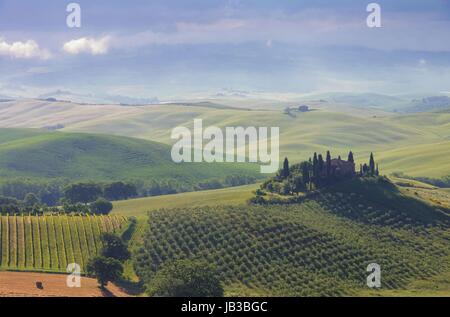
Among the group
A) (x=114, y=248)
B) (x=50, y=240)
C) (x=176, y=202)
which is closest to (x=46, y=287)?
(x=114, y=248)

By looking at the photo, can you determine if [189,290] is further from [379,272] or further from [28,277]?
[379,272]

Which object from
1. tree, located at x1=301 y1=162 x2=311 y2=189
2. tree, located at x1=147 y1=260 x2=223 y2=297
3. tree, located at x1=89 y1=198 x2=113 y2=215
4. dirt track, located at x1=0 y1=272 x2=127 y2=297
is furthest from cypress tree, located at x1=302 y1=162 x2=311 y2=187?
dirt track, located at x1=0 y1=272 x2=127 y2=297

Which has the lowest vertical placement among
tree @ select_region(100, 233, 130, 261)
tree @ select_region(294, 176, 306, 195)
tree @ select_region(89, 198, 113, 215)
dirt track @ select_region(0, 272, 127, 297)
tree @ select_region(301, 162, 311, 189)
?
dirt track @ select_region(0, 272, 127, 297)

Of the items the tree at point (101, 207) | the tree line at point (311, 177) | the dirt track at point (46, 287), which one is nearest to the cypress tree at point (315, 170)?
the tree line at point (311, 177)

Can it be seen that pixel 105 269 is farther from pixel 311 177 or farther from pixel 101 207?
pixel 311 177

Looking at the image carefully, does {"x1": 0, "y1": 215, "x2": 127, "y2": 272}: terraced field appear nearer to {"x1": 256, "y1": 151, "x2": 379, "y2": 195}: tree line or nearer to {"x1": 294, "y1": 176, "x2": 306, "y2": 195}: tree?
{"x1": 256, "y1": 151, "x2": 379, "y2": 195}: tree line

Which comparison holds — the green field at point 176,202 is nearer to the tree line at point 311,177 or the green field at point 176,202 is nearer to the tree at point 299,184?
the tree line at point 311,177
